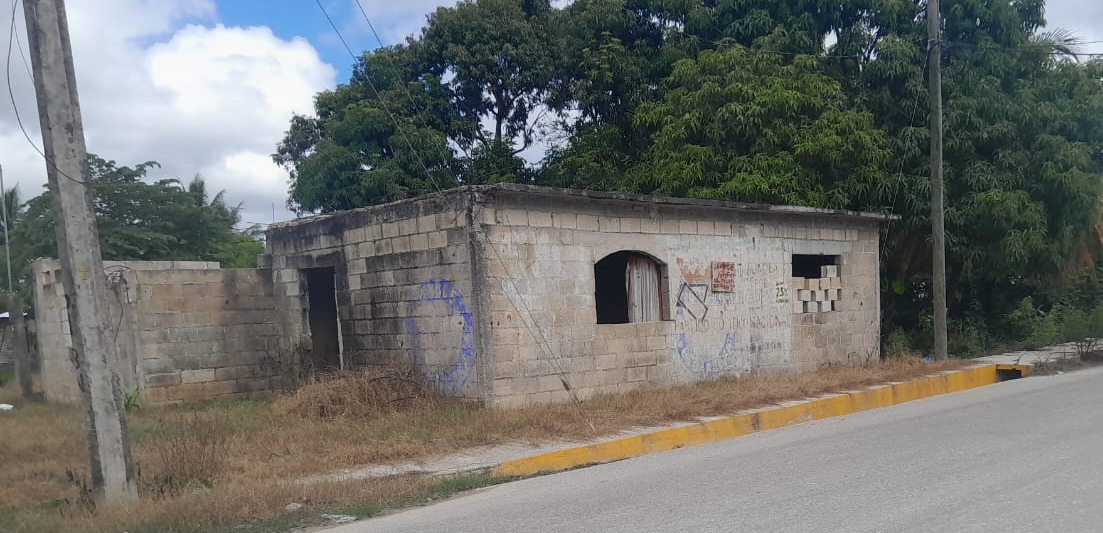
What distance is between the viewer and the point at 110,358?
6719mm

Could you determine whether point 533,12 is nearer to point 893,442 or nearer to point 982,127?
point 982,127

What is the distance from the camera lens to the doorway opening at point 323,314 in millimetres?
13258

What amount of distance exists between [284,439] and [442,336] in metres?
2.54

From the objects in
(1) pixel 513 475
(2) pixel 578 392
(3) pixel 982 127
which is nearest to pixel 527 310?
(2) pixel 578 392

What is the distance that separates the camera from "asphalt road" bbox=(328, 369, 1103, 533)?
5492 millimetres

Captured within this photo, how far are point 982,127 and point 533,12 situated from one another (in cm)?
1285

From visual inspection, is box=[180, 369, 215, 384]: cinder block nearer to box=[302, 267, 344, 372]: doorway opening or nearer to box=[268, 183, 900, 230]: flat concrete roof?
box=[302, 267, 344, 372]: doorway opening

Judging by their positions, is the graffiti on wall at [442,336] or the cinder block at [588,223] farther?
the cinder block at [588,223]

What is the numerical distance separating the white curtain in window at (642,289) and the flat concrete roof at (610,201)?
3.06ft

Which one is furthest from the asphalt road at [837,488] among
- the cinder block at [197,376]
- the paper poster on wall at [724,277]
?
the cinder block at [197,376]

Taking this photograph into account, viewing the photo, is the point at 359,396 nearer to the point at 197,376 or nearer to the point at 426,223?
the point at 426,223

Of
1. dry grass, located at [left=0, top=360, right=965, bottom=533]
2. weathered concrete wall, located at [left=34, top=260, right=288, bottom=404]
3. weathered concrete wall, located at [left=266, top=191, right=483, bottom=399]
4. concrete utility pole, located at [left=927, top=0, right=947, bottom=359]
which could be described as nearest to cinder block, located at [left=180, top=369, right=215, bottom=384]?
weathered concrete wall, located at [left=34, top=260, right=288, bottom=404]

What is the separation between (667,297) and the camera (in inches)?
484

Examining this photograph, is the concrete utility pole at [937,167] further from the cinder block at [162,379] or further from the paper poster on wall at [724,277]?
the cinder block at [162,379]
